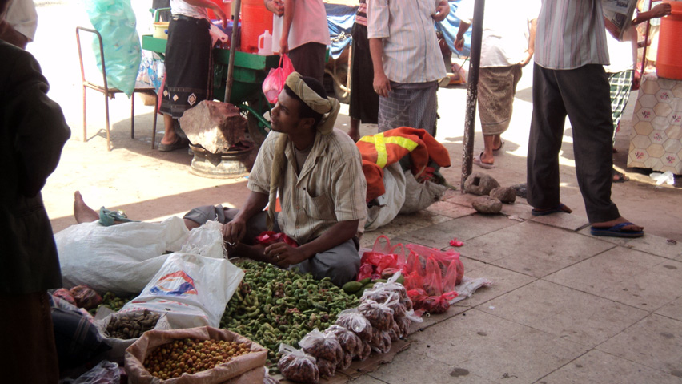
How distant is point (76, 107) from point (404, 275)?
6182 mm

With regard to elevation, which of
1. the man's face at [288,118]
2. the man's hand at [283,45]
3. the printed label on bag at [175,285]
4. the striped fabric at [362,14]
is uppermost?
the striped fabric at [362,14]

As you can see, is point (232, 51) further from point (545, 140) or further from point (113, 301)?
point (113, 301)

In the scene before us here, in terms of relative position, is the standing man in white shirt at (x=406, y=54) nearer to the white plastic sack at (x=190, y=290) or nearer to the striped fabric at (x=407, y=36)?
the striped fabric at (x=407, y=36)

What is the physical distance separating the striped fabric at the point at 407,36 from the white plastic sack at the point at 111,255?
236cm

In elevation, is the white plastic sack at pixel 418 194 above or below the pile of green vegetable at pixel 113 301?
above

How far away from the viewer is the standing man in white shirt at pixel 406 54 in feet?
16.3

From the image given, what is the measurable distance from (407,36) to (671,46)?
284 cm

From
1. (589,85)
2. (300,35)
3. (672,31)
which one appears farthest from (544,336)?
(672,31)

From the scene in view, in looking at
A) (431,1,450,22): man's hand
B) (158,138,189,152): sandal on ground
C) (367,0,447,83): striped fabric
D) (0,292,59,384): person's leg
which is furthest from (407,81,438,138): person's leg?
(0,292,59,384): person's leg

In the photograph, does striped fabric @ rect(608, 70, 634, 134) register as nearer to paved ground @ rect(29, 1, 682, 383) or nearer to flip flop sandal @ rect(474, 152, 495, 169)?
paved ground @ rect(29, 1, 682, 383)

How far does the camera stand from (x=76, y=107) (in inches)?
330

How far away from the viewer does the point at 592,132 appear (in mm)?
4543

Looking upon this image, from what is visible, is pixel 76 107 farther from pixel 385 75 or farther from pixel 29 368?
pixel 29 368

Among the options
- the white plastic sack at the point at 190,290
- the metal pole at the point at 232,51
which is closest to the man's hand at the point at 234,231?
the white plastic sack at the point at 190,290
